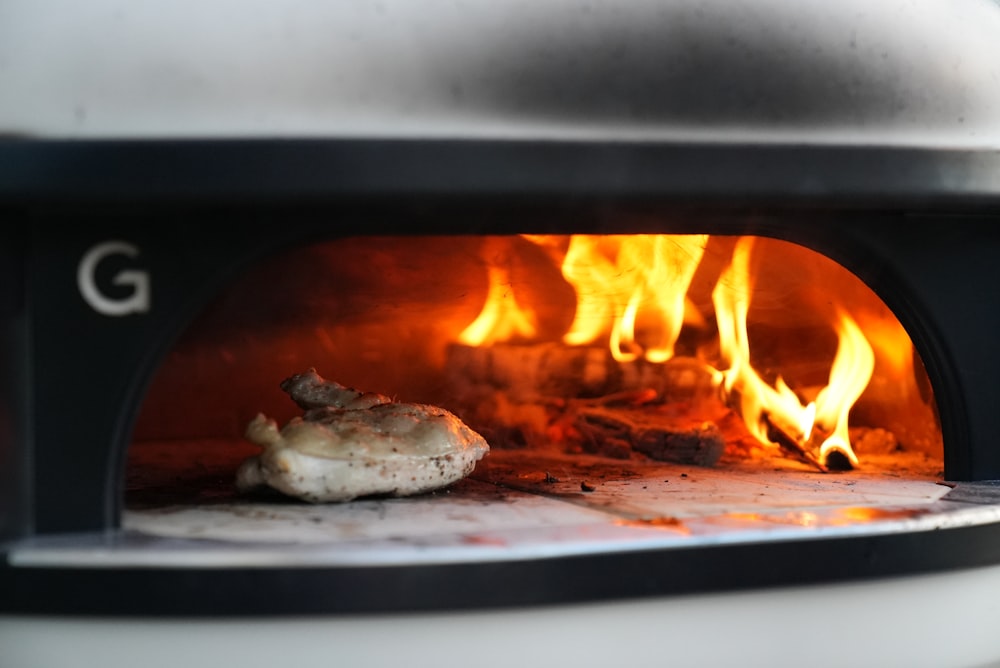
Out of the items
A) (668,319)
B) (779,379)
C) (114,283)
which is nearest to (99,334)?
(114,283)

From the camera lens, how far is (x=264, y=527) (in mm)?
1595

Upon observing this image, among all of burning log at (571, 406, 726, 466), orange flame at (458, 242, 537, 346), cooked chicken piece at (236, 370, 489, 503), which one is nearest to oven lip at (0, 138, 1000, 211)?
cooked chicken piece at (236, 370, 489, 503)

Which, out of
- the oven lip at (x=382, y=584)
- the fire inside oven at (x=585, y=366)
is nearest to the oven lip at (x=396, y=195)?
the oven lip at (x=382, y=584)

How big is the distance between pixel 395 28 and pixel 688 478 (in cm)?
105

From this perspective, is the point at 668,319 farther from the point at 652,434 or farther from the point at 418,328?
the point at 418,328

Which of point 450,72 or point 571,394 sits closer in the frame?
point 450,72

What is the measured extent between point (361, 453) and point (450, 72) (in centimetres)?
65

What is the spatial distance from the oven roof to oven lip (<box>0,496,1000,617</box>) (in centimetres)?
62

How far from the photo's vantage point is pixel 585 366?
2.53m

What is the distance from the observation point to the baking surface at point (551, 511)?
1494mm

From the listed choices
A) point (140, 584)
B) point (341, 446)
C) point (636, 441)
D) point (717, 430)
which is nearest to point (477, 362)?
point (636, 441)

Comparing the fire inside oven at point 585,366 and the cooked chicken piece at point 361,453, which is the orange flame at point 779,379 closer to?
the fire inside oven at point 585,366

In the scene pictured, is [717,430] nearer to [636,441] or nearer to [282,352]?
[636,441]

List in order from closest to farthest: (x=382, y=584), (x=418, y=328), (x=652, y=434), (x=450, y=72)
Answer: (x=382, y=584) → (x=450, y=72) → (x=652, y=434) → (x=418, y=328)
